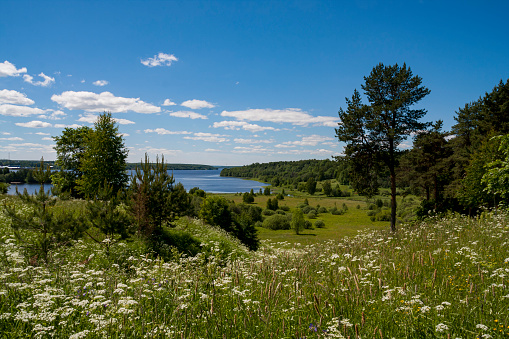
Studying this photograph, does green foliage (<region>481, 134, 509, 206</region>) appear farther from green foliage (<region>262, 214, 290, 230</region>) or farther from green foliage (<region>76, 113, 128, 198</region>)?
green foliage (<region>262, 214, 290, 230</region>)

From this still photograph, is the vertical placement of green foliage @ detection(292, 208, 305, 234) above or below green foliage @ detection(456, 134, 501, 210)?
below

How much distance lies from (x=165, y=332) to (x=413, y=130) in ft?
79.3

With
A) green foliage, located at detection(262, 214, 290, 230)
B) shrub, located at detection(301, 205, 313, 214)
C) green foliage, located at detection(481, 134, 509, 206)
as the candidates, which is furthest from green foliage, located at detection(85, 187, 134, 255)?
shrub, located at detection(301, 205, 313, 214)

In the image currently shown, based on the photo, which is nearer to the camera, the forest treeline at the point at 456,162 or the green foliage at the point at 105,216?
the green foliage at the point at 105,216

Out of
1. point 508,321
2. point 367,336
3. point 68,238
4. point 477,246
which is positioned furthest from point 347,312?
point 68,238

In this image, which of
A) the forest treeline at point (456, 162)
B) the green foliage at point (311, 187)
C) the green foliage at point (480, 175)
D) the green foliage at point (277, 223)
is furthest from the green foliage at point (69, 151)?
the green foliage at point (311, 187)

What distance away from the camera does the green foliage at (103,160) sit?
25.8 metres

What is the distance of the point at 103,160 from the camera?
2641cm

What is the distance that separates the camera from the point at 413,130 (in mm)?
22453

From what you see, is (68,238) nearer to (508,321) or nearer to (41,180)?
(41,180)

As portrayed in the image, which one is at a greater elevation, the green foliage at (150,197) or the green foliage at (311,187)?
the green foliage at (150,197)

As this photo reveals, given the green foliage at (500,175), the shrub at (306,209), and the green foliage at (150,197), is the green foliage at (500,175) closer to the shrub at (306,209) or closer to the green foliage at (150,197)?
the green foliage at (150,197)

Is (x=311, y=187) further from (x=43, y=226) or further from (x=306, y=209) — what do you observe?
(x=43, y=226)

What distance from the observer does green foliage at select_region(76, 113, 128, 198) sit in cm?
2581
